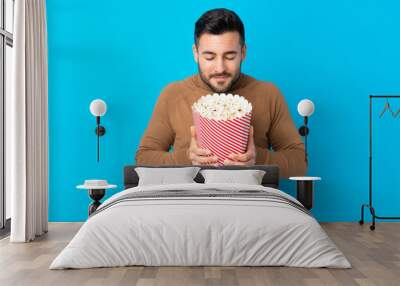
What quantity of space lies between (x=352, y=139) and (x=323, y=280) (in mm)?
3494

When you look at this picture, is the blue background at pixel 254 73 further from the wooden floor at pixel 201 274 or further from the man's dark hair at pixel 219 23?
the wooden floor at pixel 201 274

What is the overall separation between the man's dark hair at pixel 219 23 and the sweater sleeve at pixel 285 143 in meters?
0.88

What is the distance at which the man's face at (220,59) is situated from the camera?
6.37 meters

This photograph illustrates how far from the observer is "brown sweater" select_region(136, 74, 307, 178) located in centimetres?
646

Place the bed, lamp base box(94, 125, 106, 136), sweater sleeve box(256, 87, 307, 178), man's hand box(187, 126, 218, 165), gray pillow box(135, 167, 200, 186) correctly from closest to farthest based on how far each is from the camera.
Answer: the bed → gray pillow box(135, 167, 200, 186) → man's hand box(187, 126, 218, 165) → sweater sleeve box(256, 87, 307, 178) → lamp base box(94, 125, 106, 136)

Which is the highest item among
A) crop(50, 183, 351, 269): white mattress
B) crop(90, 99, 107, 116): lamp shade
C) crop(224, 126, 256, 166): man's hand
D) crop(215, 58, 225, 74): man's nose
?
crop(215, 58, 225, 74): man's nose

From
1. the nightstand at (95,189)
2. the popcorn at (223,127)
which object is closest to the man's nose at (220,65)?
the popcorn at (223,127)

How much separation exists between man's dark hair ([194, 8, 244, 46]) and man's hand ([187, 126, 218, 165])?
4.07ft

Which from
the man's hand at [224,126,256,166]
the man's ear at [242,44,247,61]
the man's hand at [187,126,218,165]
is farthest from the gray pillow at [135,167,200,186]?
the man's ear at [242,44,247,61]

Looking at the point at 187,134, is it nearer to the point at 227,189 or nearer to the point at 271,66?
the point at 271,66

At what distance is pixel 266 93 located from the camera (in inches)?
259

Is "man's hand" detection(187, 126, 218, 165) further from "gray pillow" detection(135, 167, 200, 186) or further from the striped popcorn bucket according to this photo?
"gray pillow" detection(135, 167, 200, 186)

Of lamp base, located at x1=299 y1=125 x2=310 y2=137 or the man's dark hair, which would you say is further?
lamp base, located at x1=299 y1=125 x2=310 y2=137

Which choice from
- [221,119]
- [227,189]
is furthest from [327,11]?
[227,189]
